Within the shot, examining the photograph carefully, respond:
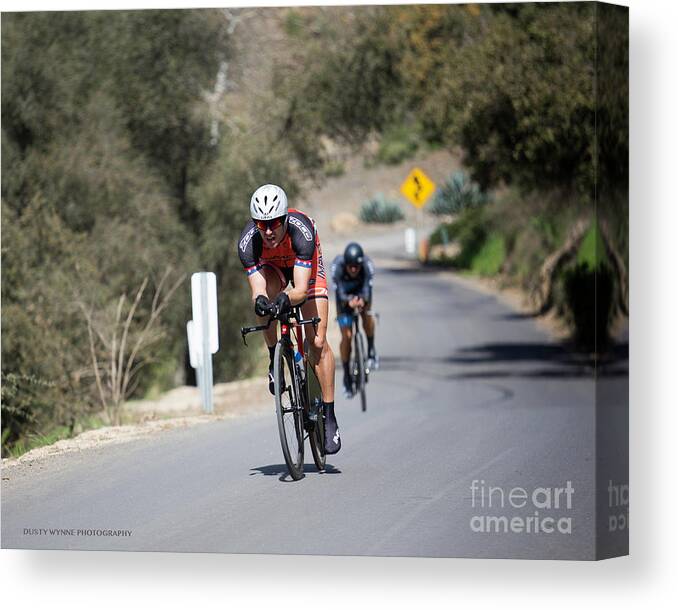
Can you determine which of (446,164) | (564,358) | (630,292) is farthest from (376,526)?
(446,164)

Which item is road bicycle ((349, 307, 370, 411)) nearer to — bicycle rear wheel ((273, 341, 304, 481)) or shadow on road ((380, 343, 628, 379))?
shadow on road ((380, 343, 628, 379))

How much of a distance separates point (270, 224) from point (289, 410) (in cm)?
139

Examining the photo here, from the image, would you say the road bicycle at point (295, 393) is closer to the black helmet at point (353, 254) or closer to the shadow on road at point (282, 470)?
the shadow on road at point (282, 470)

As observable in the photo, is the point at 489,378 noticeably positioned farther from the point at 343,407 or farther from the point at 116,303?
the point at 116,303

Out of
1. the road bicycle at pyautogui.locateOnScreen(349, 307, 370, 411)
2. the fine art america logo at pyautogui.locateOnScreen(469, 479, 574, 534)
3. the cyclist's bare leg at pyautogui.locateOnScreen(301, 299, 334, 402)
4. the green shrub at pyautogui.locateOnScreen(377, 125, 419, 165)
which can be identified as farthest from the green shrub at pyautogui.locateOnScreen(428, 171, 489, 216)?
the fine art america logo at pyautogui.locateOnScreen(469, 479, 574, 534)

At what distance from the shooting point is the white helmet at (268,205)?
10.7 m

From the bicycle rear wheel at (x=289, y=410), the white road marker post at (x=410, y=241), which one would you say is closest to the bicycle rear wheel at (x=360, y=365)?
the white road marker post at (x=410, y=241)

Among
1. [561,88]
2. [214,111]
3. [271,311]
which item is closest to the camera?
[271,311]

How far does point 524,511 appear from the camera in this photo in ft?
36.9

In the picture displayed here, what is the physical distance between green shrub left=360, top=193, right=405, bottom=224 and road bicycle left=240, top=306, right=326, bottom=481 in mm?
2539

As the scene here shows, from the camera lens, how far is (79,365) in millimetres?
17875

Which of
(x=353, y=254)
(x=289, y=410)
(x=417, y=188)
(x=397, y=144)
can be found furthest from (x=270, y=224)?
(x=397, y=144)

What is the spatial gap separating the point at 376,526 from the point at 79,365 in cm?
763

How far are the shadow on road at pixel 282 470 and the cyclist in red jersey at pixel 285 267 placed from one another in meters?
0.57
